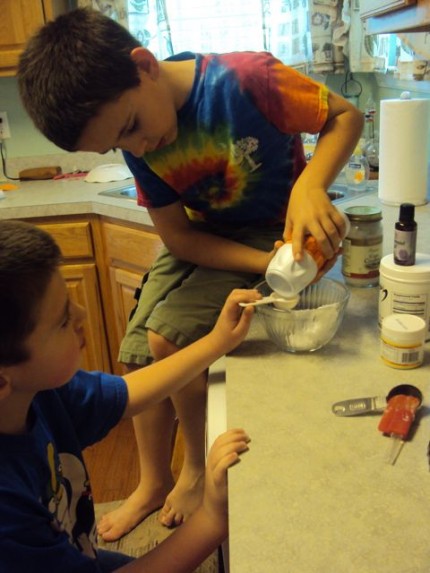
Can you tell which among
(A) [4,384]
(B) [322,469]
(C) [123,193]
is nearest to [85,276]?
(C) [123,193]

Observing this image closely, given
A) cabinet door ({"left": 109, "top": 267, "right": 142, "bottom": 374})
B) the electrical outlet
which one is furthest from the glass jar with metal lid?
the electrical outlet

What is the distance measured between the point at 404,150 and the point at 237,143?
0.63 metres

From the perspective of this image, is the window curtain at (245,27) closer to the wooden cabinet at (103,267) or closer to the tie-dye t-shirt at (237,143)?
the wooden cabinet at (103,267)

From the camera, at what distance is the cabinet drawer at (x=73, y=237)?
76.8 inches

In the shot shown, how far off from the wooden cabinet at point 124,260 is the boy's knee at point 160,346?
2.56ft

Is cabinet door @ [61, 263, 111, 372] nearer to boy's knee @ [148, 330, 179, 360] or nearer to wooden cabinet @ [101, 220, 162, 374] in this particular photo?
wooden cabinet @ [101, 220, 162, 374]

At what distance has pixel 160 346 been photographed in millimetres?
1006

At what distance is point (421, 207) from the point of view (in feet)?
4.96

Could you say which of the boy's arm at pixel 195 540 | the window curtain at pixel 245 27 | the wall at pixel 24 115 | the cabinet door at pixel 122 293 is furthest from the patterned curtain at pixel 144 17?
the boy's arm at pixel 195 540

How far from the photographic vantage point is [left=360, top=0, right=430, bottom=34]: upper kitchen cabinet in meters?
0.91

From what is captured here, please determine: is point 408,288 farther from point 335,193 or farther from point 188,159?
point 335,193

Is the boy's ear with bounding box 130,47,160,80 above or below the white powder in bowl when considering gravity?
above

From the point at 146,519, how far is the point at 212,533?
18.0 inches

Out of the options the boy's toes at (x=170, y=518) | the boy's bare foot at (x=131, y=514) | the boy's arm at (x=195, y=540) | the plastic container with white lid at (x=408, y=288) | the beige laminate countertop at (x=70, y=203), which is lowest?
the boy's bare foot at (x=131, y=514)
